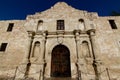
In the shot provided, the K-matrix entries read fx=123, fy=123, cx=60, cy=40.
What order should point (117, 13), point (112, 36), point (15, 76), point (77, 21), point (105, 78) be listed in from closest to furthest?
point (105, 78) < point (15, 76) < point (112, 36) < point (77, 21) < point (117, 13)

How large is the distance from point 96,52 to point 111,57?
1.27 metres

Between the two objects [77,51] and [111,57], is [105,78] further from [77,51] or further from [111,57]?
[77,51]

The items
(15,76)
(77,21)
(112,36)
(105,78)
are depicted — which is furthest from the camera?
(77,21)

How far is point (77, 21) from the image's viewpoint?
11953mm

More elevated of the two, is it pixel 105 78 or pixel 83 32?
pixel 83 32

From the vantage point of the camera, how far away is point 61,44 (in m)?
10.7

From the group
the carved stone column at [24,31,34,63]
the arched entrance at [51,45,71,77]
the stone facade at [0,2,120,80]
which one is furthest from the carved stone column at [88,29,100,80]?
the carved stone column at [24,31,34,63]

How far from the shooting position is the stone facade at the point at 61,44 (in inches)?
369

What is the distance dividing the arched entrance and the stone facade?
8 centimetres

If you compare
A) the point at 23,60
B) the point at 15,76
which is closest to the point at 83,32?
the point at 23,60

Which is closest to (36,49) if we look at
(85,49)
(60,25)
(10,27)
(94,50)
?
(60,25)

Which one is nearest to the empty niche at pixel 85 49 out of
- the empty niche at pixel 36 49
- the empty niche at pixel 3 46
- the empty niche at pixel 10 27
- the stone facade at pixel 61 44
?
the stone facade at pixel 61 44

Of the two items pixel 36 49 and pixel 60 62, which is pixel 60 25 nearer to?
pixel 36 49

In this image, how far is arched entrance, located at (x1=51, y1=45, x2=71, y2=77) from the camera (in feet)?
31.8
